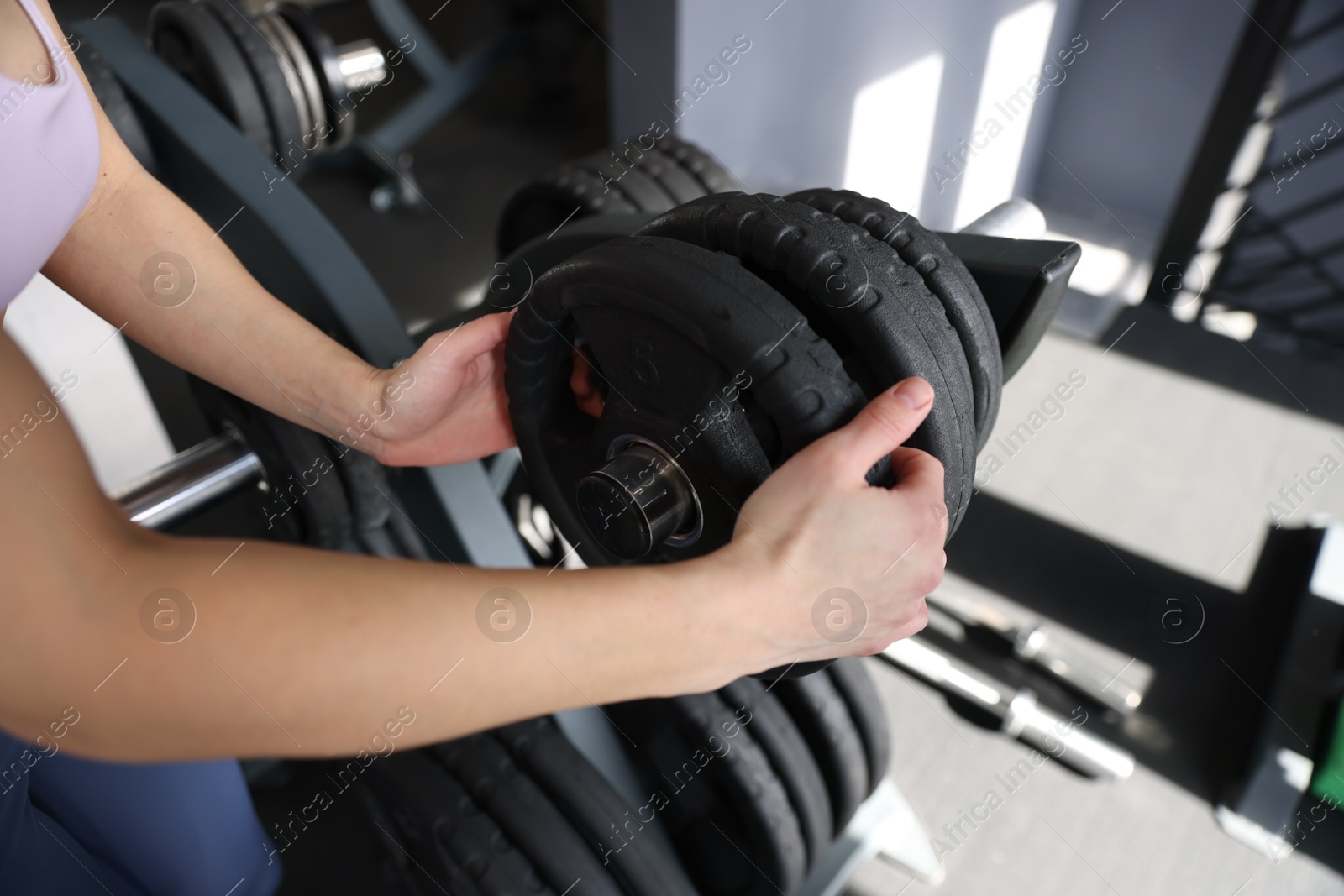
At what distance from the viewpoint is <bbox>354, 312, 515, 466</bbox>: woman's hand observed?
72 cm

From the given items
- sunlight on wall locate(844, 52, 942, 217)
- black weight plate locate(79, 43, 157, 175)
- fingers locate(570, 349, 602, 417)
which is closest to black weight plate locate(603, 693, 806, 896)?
fingers locate(570, 349, 602, 417)

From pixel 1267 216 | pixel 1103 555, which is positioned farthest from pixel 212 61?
pixel 1267 216

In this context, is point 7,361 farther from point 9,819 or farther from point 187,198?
point 187,198

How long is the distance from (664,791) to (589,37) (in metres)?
3.27

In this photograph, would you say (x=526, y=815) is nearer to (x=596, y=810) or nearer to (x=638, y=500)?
(x=596, y=810)

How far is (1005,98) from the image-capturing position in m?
2.56

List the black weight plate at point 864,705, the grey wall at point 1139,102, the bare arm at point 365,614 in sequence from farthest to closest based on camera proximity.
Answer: the grey wall at point 1139,102, the black weight plate at point 864,705, the bare arm at point 365,614

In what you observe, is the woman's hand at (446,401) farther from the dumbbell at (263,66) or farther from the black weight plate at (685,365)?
the dumbbell at (263,66)

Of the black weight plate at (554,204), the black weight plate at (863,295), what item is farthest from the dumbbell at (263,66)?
the black weight plate at (863,295)

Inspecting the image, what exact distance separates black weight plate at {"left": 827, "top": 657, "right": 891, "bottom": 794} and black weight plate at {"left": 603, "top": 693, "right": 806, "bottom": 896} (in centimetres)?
13

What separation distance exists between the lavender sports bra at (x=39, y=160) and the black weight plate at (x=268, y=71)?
568mm

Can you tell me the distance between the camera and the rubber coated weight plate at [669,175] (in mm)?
1101

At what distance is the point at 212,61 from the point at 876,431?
99 cm

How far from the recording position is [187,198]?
976 millimetres
